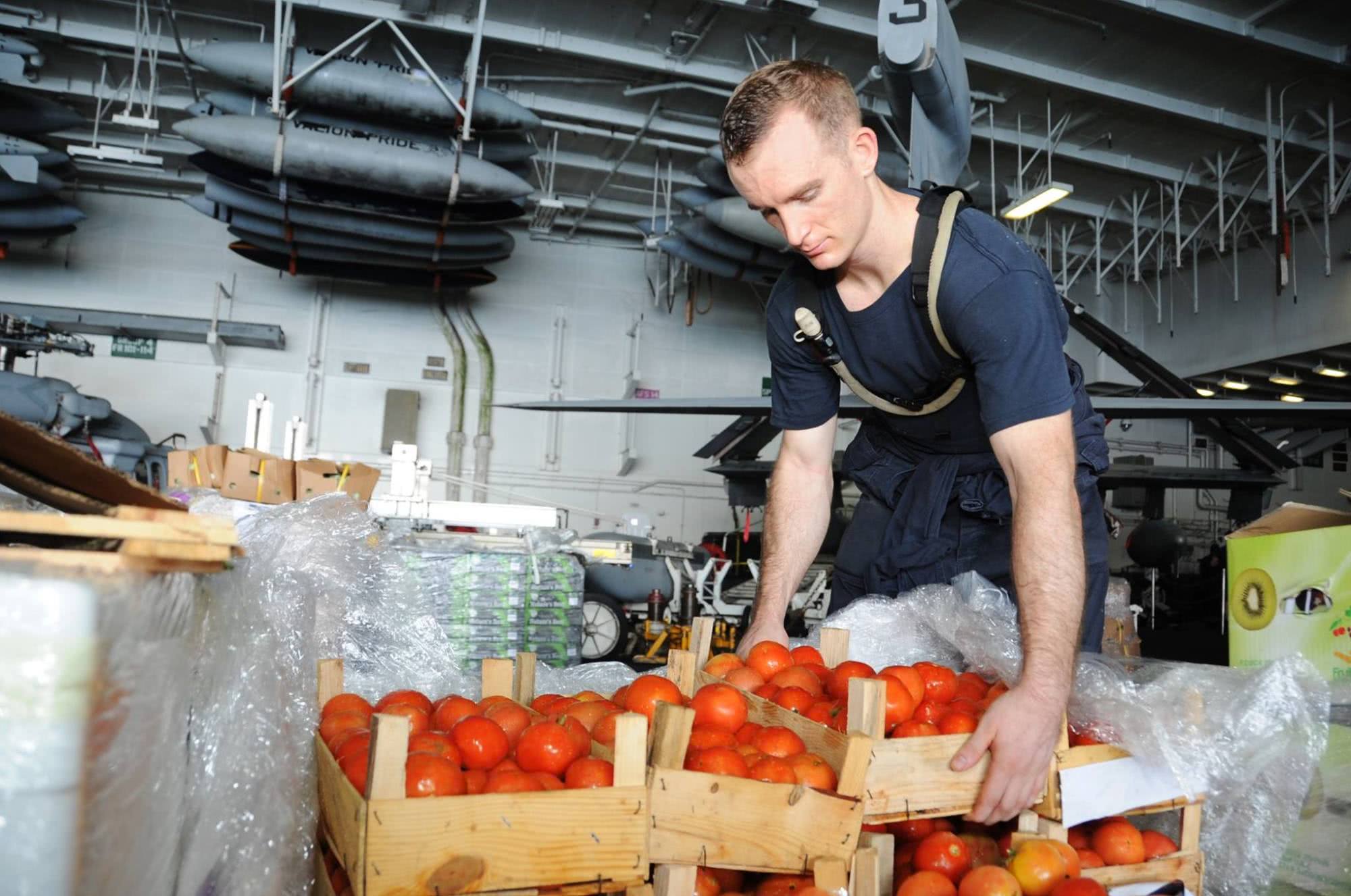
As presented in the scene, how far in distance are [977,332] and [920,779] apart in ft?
2.37

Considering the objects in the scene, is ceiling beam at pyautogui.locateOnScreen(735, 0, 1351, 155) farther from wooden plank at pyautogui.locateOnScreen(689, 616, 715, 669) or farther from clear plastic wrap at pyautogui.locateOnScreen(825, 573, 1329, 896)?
clear plastic wrap at pyautogui.locateOnScreen(825, 573, 1329, 896)

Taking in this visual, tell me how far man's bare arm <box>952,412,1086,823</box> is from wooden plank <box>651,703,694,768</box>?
1.20ft

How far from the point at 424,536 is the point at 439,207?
4.83m

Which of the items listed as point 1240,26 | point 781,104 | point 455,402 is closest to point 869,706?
point 781,104

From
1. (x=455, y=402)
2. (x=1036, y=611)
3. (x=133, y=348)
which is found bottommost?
(x=1036, y=611)

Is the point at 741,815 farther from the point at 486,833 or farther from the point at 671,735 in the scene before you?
the point at 486,833

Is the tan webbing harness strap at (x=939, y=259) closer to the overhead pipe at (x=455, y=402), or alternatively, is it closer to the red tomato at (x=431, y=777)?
the red tomato at (x=431, y=777)

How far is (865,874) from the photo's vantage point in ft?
3.44

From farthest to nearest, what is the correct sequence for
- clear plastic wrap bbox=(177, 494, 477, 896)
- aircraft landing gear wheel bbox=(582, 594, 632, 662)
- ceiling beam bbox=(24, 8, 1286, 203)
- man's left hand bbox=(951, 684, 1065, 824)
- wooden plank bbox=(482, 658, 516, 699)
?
ceiling beam bbox=(24, 8, 1286, 203) → aircraft landing gear wheel bbox=(582, 594, 632, 662) → wooden plank bbox=(482, 658, 516, 699) → man's left hand bbox=(951, 684, 1065, 824) → clear plastic wrap bbox=(177, 494, 477, 896)

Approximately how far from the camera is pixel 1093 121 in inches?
372

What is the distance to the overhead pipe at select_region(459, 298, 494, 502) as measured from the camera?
11109 millimetres

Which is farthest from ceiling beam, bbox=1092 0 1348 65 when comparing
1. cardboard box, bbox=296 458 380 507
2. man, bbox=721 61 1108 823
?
man, bbox=721 61 1108 823

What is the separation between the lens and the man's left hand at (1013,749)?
115cm

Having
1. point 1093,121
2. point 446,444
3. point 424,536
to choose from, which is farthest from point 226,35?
point 1093,121
